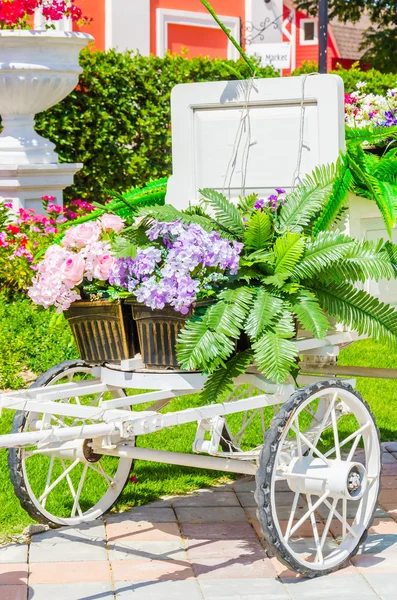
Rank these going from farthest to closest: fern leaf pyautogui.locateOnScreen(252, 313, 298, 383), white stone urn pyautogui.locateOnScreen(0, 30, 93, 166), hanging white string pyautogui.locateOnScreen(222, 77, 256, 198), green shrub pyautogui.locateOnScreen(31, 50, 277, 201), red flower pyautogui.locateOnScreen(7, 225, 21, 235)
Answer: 1. green shrub pyautogui.locateOnScreen(31, 50, 277, 201)
2. white stone urn pyautogui.locateOnScreen(0, 30, 93, 166)
3. red flower pyautogui.locateOnScreen(7, 225, 21, 235)
4. hanging white string pyautogui.locateOnScreen(222, 77, 256, 198)
5. fern leaf pyautogui.locateOnScreen(252, 313, 298, 383)

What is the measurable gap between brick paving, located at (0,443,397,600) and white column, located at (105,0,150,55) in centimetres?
1099

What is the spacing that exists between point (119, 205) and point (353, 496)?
1.30 meters

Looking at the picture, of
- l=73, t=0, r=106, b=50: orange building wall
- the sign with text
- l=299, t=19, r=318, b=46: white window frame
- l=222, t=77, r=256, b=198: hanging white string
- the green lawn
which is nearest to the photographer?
l=222, t=77, r=256, b=198: hanging white string

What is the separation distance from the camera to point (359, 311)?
3654mm

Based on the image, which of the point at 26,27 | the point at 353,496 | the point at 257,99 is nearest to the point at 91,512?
the point at 353,496

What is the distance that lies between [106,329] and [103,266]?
217 mm

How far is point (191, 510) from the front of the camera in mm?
4371

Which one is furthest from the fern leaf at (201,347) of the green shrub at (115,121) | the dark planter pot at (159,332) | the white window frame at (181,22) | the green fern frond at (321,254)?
the white window frame at (181,22)

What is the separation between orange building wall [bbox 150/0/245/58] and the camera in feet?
50.8

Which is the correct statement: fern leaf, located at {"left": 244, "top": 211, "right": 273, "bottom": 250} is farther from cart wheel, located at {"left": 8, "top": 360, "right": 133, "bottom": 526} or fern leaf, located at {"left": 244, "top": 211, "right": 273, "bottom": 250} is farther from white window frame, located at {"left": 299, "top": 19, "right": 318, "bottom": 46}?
white window frame, located at {"left": 299, "top": 19, "right": 318, "bottom": 46}

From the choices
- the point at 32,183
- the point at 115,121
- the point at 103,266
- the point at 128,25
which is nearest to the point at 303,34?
the point at 128,25

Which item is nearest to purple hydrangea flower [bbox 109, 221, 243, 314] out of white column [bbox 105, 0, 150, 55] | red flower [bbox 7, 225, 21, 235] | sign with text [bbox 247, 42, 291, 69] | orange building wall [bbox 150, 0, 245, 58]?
red flower [bbox 7, 225, 21, 235]

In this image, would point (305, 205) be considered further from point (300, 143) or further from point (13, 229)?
point (13, 229)

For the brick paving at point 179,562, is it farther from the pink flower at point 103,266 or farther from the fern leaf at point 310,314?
the pink flower at point 103,266
